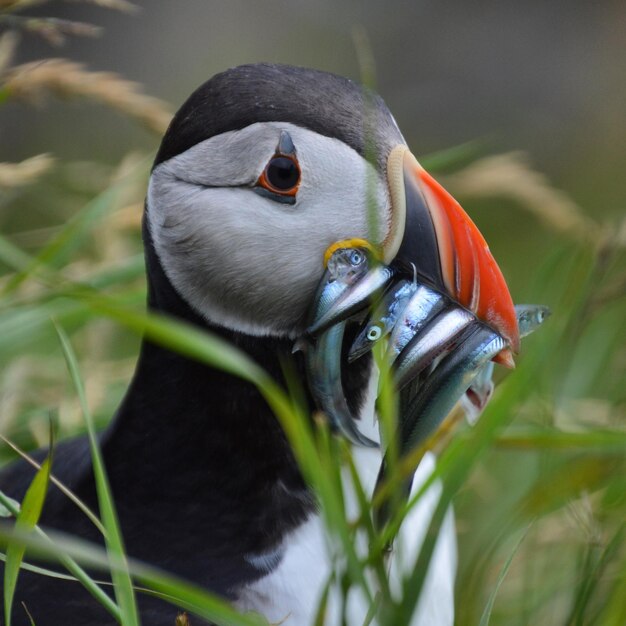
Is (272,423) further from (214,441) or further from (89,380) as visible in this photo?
(89,380)

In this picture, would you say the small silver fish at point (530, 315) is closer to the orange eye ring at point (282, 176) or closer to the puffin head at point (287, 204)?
the puffin head at point (287, 204)

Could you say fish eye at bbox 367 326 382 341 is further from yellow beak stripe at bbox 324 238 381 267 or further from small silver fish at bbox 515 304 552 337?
small silver fish at bbox 515 304 552 337

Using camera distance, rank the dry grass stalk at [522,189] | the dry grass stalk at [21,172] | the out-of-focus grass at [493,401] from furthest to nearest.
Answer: the dry grass stalk at [522,189]
the dry grass stalk at [21,172]
the out-of-focus grass at [493,401]

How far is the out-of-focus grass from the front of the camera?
1.43 m

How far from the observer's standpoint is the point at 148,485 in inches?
81.1

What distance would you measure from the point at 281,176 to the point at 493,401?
1.93ft

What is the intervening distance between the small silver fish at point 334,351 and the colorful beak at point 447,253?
0.05 m

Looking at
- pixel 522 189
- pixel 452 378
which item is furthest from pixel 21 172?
pixel 522 189

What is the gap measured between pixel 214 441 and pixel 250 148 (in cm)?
48

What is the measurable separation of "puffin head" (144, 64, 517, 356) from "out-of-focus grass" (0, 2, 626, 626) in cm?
14

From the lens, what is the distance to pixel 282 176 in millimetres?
1887

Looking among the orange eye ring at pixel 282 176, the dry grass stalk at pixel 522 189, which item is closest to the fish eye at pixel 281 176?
the orange eye ring at pixel 282 176

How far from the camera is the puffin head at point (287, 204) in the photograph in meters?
1.86

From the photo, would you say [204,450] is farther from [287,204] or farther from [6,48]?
[6,48]
